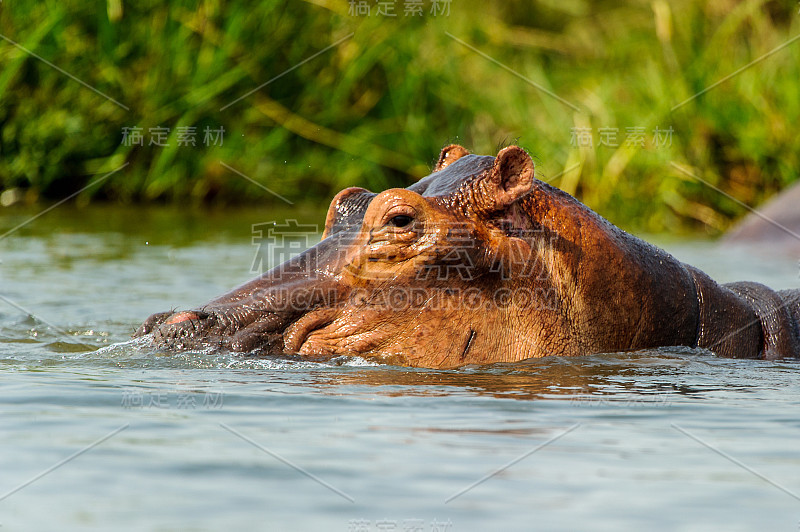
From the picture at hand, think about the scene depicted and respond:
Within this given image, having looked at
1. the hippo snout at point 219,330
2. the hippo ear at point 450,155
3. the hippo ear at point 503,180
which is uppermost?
the hippo ear at point 450,155

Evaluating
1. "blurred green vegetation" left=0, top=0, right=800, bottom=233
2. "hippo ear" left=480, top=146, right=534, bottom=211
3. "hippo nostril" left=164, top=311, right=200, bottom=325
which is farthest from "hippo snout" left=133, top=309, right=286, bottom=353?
"blurred green vegetation" left=0, top=0, right=800, bottom=233

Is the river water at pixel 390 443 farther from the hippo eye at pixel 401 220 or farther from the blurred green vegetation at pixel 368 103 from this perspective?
the blurred green vegetation at pixel 368 103

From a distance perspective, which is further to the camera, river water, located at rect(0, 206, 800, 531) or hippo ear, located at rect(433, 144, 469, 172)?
hippo ear, located at rect(433, 144, 469, 172)

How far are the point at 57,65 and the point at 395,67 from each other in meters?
4.86

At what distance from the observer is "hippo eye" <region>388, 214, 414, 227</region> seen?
17.3ft

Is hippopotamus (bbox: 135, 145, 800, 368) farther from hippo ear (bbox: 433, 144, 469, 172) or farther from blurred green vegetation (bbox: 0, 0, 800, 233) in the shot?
blurred green vegetation (bbox: 0, 0, 800, 233)

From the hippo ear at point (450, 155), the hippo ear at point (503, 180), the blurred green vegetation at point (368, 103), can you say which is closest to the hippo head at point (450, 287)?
the hippo ear at point (503, 180)

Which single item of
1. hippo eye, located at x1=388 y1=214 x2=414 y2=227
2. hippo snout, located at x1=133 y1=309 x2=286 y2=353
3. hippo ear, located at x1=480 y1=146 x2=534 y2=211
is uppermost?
hippo ear, located at x1=480 y1=146 x2=534 y2=211

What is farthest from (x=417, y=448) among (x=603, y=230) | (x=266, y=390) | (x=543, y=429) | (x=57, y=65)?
(x=57, y=65)

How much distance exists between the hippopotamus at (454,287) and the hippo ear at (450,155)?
15.6 inches

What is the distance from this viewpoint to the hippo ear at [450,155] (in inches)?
238

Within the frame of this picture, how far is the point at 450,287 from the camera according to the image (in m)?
5.41

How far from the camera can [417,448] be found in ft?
13.8

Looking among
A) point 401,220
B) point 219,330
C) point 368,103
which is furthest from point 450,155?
point 368,103
